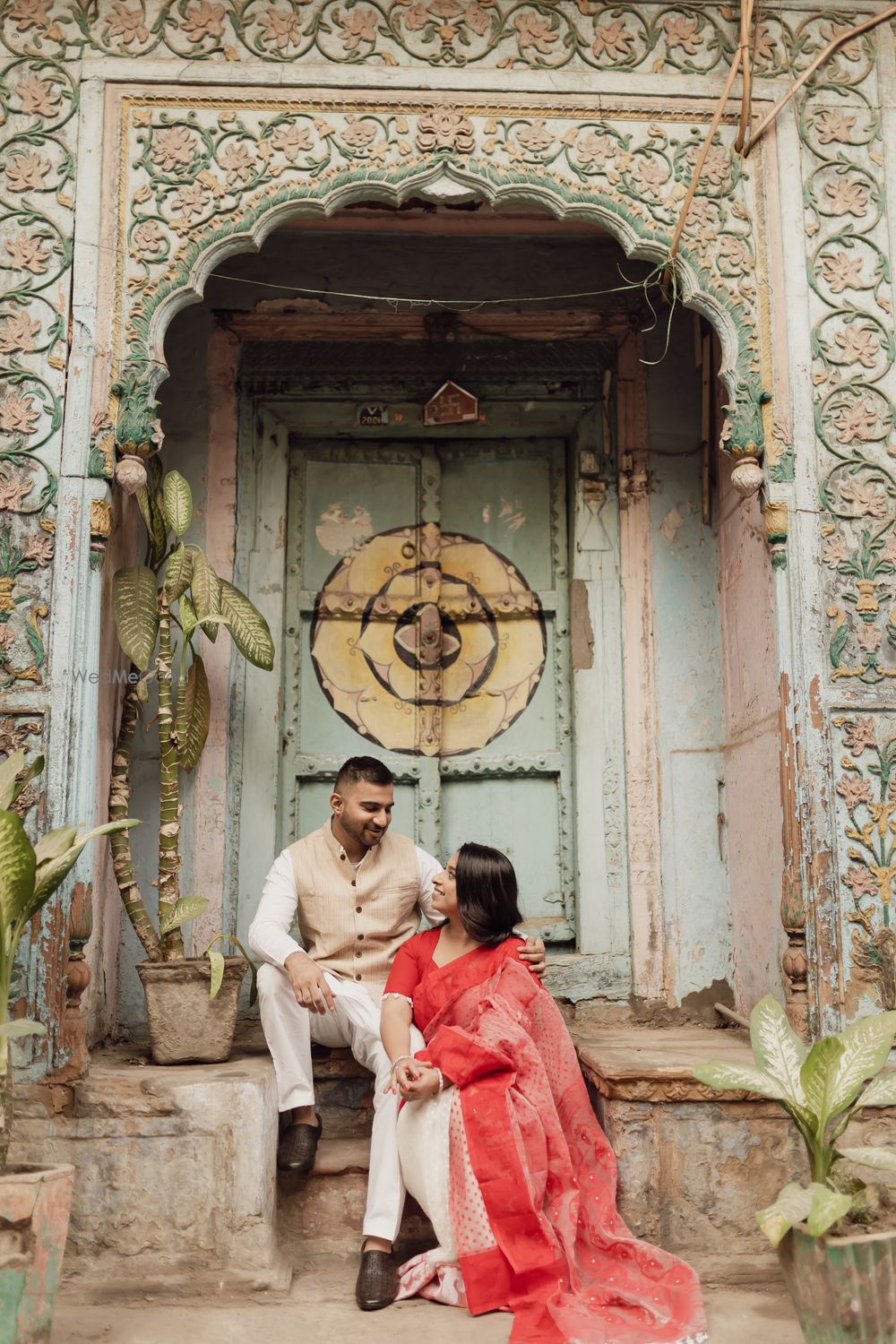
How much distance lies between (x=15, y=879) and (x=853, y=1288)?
6.40ft

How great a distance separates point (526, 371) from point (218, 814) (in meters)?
2.06

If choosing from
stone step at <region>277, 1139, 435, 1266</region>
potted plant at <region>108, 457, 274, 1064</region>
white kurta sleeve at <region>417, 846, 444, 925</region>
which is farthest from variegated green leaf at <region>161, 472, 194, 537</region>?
stone step at <region>277, 1139, 435, 1266</region>

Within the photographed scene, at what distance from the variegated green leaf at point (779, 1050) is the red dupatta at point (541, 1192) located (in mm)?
610

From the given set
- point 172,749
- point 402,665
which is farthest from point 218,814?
point 402,665

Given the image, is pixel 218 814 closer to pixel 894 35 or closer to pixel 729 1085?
pixel 729 1085

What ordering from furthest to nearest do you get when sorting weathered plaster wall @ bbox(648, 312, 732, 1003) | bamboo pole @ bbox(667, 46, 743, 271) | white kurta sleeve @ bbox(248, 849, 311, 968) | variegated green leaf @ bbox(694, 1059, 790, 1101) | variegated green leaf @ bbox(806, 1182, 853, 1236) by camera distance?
weathered plaster wall @ bbox(648, 312, 732, 1003) < bamboo pole @ bbox(667, 46, 743, 271) < white kurta sleeve @ bbox(248, 849, 311, 968) < variegated green leaf @ bbox(694, 1059, 790, 1101) < variegated green leaf @ bbox(806, 1182, 853, 1236)

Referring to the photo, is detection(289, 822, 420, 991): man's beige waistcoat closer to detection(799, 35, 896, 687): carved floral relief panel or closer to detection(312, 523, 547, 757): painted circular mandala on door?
detection(312, 523, 547, 757): painted circular mandala on door

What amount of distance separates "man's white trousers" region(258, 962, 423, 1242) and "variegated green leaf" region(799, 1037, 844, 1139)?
3.60 feet

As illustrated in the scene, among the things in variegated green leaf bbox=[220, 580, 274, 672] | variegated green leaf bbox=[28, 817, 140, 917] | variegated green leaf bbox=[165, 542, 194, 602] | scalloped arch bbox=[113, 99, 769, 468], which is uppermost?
scalloped arch bbox=[113, 99, 769, 468]

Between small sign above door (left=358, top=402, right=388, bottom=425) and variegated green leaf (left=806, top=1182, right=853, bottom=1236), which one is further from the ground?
small sign above door (left=358, top=402, right=388, bottom=425)

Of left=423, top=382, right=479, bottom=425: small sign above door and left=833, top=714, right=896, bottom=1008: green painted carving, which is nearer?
left=833, top=714, right=896, bottom=1008: green painted carving

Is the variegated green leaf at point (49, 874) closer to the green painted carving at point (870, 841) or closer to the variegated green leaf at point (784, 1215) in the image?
the variegated green leaf at point (784, 1215)

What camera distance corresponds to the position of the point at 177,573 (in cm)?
378

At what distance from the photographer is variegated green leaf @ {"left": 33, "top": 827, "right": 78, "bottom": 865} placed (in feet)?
9.47
